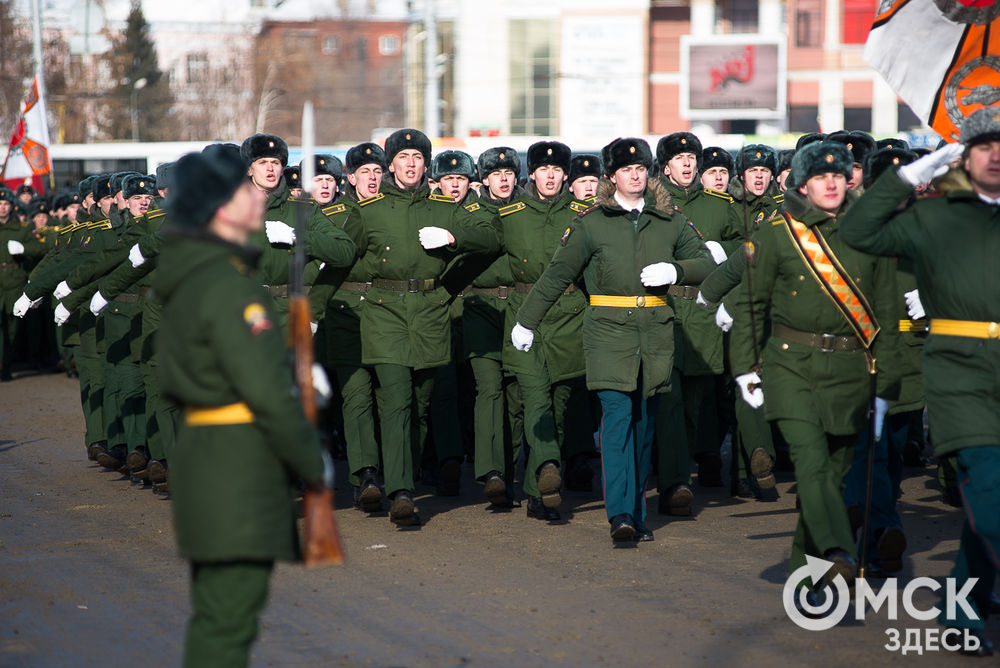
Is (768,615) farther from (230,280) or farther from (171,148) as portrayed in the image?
(171,148)

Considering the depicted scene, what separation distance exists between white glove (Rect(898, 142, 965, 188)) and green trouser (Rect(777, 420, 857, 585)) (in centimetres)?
117

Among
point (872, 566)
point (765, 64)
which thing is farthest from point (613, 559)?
point (765, 64)

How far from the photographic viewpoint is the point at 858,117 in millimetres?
61000

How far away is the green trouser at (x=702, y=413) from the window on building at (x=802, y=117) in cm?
5183

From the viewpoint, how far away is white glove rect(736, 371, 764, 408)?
255 inches

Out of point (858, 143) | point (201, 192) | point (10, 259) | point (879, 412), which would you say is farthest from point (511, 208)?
point (10, 259)

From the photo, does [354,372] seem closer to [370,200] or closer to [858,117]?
[370,200]

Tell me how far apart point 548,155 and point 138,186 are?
132 inches

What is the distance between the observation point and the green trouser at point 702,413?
959cm

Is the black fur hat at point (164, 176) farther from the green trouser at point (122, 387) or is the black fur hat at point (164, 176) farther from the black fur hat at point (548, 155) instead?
the black fur hat at point (548, 155)

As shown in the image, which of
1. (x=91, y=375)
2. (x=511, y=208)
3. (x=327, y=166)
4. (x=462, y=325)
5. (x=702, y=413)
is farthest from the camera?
(x=327, y=166)

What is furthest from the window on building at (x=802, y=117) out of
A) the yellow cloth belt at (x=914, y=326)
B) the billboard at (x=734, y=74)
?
the yellow cloth belt at (x=914, y=326)

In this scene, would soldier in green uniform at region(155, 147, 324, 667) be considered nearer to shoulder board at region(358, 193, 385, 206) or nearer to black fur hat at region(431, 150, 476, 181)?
shoulder board at region(358, 193, 385, 206)

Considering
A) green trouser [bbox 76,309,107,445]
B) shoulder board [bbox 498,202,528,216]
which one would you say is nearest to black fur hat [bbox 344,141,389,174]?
shoulder board [bbox 498,202,528,216]
